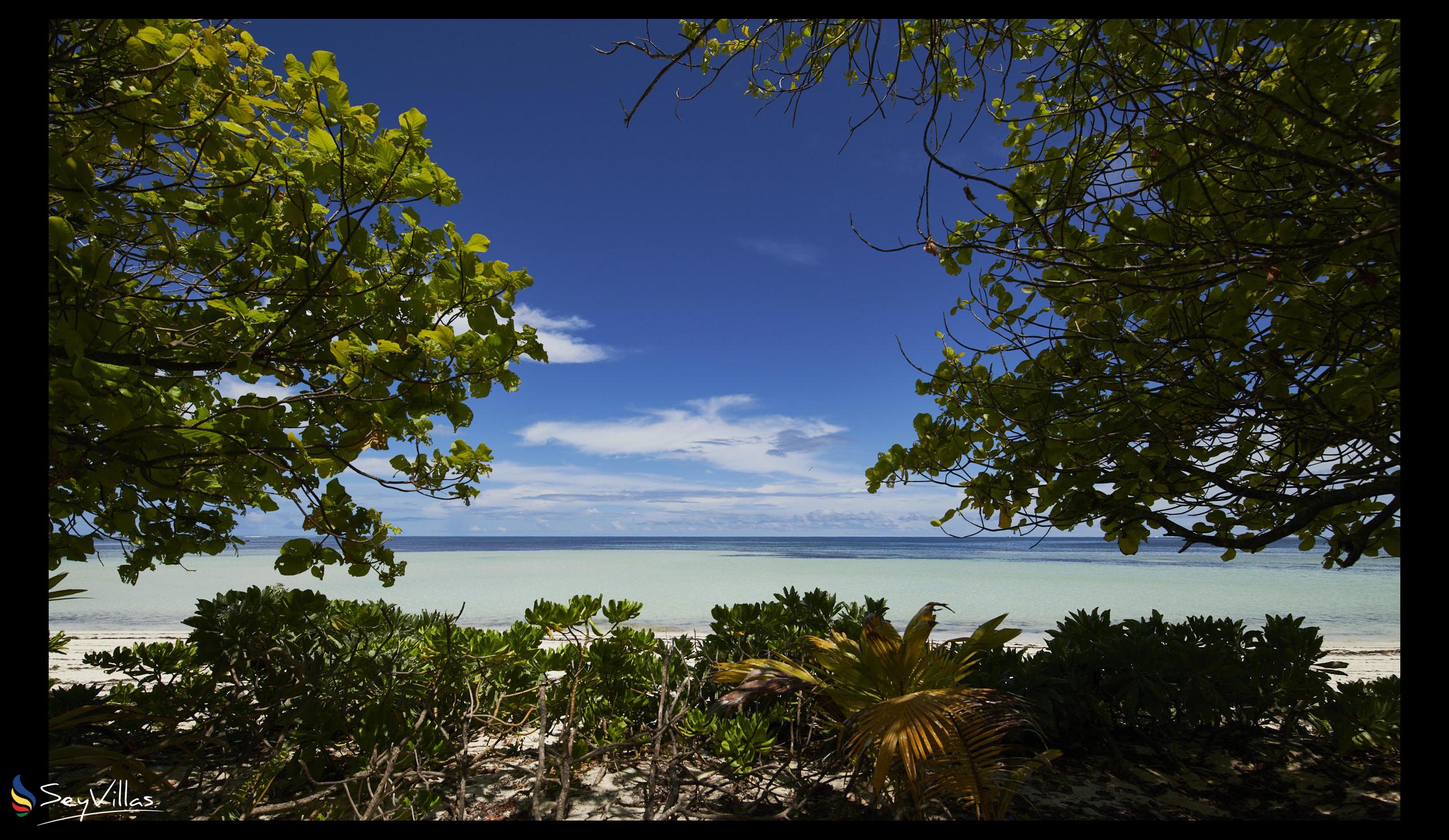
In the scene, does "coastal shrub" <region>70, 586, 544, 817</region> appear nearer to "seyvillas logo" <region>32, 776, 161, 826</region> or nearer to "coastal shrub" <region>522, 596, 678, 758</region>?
"coastal shrub" <region>522, 596, 678, 758</region>

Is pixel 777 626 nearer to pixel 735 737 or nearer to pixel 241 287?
pixel 735 737

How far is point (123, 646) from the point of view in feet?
17.0

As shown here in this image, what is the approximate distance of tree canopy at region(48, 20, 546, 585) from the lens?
1.84 m

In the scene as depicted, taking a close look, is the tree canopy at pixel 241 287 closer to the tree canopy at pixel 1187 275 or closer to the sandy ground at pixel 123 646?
the tree canopy at pixel 1187 275

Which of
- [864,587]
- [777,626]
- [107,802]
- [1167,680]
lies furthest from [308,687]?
[864,587]

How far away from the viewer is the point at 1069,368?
3.24 metres

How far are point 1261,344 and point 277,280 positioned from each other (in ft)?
15.4
